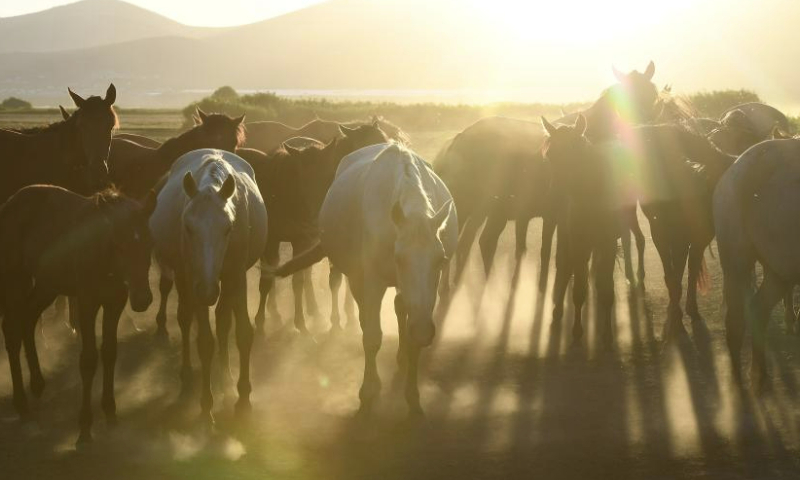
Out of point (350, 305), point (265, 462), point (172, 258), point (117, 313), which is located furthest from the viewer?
point (350, 305)

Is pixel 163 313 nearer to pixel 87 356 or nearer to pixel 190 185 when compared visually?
pixel 87 356

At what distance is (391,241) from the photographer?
27.9 feet

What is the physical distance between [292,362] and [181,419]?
87.0 inches

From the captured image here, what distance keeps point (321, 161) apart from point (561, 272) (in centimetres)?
317

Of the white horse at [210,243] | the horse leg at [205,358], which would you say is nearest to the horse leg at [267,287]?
the white horse at [210,243]

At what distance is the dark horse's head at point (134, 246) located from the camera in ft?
27.0

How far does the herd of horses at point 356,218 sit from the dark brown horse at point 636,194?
0.7 inches

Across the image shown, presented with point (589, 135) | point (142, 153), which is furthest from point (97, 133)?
point (589, 135)

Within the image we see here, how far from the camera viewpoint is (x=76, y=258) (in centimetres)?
851

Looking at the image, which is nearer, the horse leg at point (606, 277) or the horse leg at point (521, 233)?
the horse leg at point (606, 277)

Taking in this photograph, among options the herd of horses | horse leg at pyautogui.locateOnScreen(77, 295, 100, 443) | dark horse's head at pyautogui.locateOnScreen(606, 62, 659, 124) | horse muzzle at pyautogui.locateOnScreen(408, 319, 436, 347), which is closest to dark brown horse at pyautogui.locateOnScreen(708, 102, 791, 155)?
the herd of horses

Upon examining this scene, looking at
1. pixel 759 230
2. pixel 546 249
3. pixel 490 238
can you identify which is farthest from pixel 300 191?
pixel 759 230

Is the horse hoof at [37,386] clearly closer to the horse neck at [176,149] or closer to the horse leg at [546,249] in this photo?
the horse neck at [176,149]

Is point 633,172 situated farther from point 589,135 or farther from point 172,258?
point 172,258
